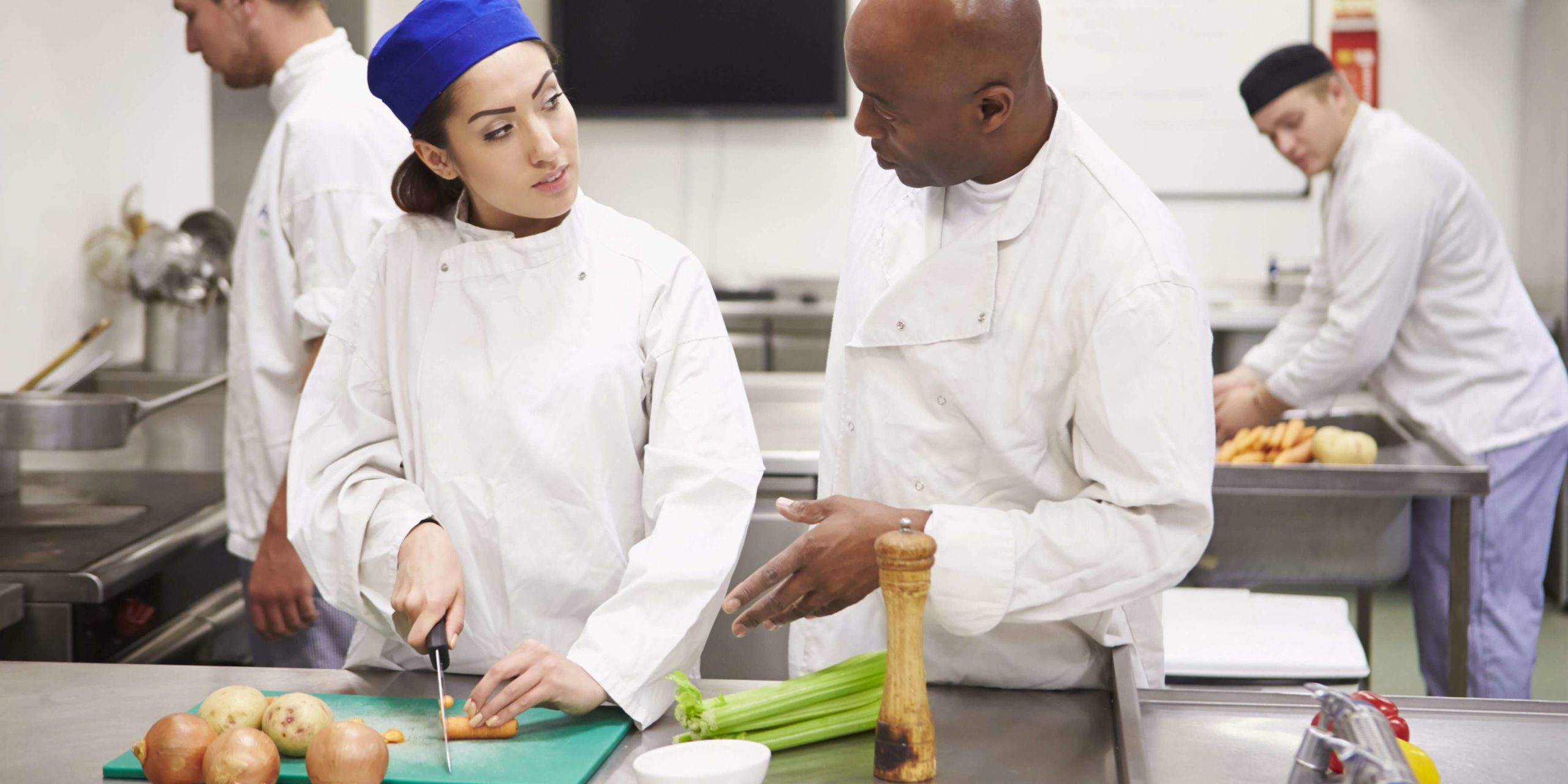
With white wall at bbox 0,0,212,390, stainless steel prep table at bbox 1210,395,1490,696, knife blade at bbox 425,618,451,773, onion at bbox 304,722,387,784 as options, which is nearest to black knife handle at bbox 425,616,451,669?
knife blade at bbox 425,618,451,773

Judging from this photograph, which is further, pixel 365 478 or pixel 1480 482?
pixel 1480 482

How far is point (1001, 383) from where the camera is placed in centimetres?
125

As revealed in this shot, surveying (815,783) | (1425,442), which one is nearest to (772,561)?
(815,783)

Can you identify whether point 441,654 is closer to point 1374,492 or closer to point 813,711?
point 813,711

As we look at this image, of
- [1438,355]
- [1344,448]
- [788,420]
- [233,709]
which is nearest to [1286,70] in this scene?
[1438,355]

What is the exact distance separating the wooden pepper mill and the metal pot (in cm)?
153

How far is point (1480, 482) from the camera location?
2242mm

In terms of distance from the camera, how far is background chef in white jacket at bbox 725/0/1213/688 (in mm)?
1141

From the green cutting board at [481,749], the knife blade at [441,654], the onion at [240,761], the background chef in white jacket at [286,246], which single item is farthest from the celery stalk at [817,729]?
the background chef in white jacket at [286,246]

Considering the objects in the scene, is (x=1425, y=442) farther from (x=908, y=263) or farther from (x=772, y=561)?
(x=772, y=561)

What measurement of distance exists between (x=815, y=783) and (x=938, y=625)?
321mm

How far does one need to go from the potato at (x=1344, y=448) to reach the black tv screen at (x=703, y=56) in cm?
267

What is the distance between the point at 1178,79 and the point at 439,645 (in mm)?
4020

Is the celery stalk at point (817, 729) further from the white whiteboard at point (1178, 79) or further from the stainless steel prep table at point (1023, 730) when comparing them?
the white whiteboard at point (1178, 79)
